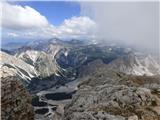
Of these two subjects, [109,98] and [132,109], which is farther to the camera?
[109,98]

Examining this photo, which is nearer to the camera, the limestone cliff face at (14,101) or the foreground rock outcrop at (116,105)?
the limestone cliff face at (14,101)

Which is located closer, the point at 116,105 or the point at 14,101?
the point at 14,101

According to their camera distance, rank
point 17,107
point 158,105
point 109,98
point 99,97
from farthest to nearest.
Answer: point 99,97, point 109,98, point 158,105, point 17,107

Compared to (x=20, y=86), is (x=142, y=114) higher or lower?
lower

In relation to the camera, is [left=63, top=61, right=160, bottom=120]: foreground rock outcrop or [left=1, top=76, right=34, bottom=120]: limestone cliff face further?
[left=63, top=61, right=160, bottom=120]: foreground rock outcrop

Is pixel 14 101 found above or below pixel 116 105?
above

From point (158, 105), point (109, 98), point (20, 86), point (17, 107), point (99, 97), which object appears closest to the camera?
point (17, 107)

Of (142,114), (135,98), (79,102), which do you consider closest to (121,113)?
(142,114)

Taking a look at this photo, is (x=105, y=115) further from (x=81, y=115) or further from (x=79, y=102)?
(x=79, y=102)
